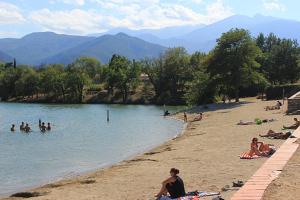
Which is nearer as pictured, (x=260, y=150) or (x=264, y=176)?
(x=264, y=176)

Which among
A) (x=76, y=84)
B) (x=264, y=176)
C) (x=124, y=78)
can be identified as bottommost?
(x=264, y=176)

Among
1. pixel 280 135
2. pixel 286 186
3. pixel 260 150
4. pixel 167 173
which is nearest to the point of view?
pixel 286 186

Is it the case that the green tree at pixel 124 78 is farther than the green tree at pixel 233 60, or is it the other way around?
the green tree at pixel 124 78

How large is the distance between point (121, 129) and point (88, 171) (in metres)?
29.2

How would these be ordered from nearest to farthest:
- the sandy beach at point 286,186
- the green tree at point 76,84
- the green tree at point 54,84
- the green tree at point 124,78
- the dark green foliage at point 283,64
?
the sandy beach at point 286,186
the dark green foliage at point 283,64
the green tree at point 124,78
the green tree at point 76,84
the green tree at point 54,84

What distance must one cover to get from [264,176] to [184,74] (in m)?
110

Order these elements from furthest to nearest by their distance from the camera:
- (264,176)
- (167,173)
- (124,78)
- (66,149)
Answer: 1. (124,78)
2. (66,149)
3. (167,173)
4. (264,176)

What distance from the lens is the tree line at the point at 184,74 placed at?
83.2 metres

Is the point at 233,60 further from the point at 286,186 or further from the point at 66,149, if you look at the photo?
the point at 286,186

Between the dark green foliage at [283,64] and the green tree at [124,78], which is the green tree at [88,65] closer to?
the green tree at [124,78]

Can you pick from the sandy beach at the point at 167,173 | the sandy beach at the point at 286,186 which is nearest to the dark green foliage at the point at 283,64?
the sandy beach at the point at 167,173

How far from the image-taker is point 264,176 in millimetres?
17078

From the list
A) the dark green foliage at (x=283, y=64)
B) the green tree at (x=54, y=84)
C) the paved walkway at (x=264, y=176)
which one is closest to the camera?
the paved walkway at (x=264, y=176)

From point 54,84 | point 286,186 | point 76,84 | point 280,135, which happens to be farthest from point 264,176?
point 54,84
